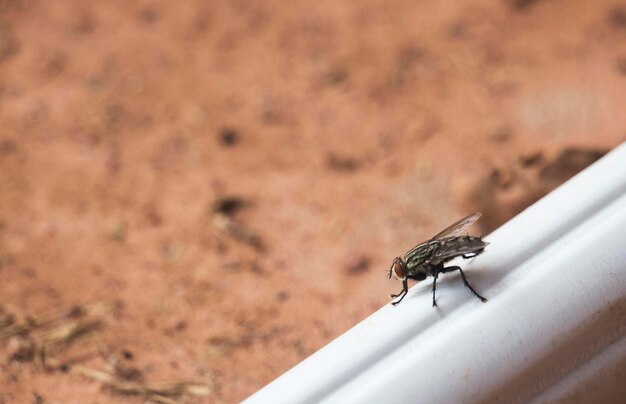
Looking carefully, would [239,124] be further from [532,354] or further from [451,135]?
[532,354]

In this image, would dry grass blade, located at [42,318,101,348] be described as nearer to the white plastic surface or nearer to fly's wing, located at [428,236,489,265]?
the white plastic surface

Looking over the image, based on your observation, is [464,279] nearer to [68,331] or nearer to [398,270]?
[398,270]

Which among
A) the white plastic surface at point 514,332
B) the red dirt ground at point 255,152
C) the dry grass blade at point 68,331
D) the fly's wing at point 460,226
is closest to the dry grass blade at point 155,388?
the red dirt ground at point 255,152

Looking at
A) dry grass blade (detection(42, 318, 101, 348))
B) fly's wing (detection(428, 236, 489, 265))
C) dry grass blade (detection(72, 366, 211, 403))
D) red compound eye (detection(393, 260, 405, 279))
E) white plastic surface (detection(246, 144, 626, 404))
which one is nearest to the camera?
white plastic surface (detection(246, 144, 626, 404))

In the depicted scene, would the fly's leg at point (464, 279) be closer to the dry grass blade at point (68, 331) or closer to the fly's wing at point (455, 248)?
the fly's wing at point (455, 248)

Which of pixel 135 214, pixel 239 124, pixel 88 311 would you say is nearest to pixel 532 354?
pixel 88 311

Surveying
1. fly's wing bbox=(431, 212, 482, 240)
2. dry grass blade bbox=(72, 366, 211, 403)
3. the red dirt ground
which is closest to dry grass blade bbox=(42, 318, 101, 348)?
the red dirt ground
